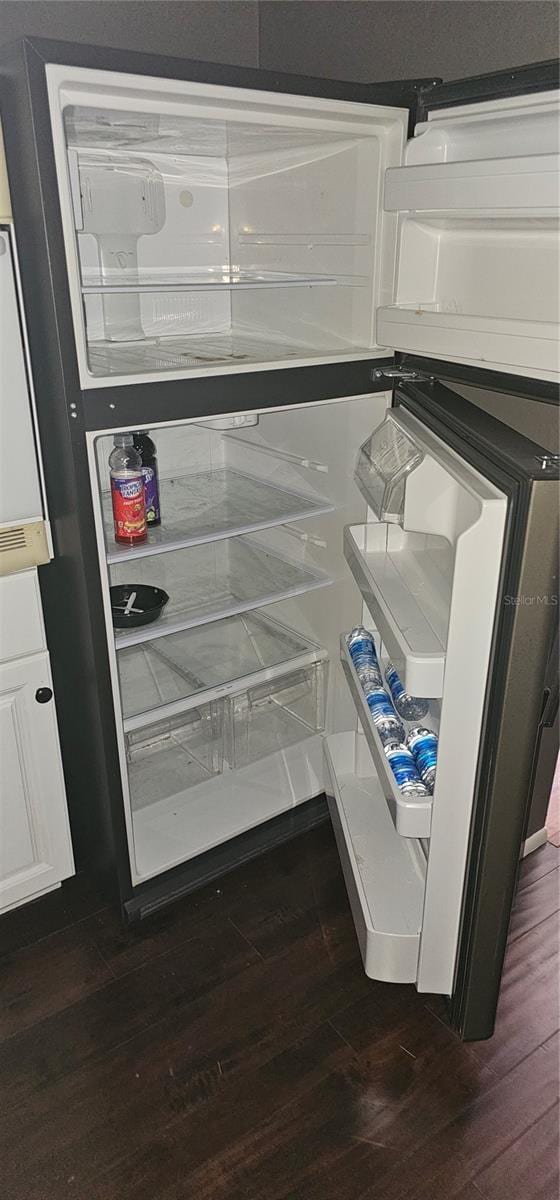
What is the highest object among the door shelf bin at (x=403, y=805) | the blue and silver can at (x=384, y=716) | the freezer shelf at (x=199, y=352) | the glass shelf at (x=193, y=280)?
the glass shelf at (x=193, y=280)

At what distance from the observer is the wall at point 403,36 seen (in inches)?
60.6

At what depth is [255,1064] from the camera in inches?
62.8

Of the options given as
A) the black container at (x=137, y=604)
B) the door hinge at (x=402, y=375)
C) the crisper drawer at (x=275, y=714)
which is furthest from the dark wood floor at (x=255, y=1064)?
the door hinge at (x=402, y=375)

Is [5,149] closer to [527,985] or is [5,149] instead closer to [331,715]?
[331,715]

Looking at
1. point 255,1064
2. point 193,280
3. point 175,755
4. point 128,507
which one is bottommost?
point 255,1064

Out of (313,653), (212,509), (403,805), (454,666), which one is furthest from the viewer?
(313,653)

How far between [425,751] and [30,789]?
35.6 inches

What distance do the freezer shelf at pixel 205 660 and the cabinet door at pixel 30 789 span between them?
239 mm

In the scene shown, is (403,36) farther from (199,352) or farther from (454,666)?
(454,666)

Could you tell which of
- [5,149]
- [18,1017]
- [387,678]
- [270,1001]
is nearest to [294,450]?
[387,678]

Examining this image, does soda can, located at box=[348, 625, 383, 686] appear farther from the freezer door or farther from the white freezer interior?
the freezer door

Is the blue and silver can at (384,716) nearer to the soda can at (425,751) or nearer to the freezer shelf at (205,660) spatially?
the soda can at (425,751)

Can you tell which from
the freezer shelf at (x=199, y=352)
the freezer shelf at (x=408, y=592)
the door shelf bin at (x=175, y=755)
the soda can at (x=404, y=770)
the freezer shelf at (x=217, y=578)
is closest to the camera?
the freezer shelf at (x=408, y=592)

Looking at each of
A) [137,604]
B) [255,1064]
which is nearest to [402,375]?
[137,604]
